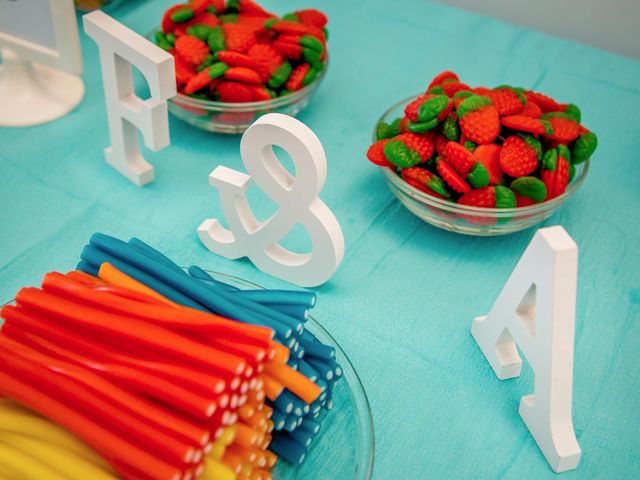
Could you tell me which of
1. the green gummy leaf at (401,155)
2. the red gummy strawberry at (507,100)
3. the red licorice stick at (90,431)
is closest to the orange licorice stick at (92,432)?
the red licorice stick at (90,431)

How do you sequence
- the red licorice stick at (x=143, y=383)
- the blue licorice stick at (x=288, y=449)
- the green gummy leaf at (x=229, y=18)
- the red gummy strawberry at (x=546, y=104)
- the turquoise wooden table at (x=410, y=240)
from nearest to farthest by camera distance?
the red licorice stick at (x=143, y=383), the blue licorice stick at (x=288, y=449), the turquoise wooden table at (x=410, y=240), the red gummy strawberry at (x=546, y=104), the green gummy leaf at (x=229, y=18)

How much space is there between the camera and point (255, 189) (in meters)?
0.98

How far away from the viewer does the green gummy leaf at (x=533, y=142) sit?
2.79 ft

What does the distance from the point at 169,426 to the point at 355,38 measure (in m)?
0.88

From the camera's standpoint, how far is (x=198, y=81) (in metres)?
0.96

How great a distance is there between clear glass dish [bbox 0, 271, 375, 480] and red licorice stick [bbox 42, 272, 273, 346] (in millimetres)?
137

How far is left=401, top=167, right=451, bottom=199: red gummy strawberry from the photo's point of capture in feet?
2.79

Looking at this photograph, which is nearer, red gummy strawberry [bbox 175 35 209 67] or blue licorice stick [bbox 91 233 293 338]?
blue licorice stick [bbox 91 233 293 338]

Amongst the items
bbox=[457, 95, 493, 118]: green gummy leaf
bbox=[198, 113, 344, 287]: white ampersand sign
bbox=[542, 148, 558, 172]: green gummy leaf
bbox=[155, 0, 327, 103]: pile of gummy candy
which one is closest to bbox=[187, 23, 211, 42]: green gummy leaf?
bbox=[155, 0, 327, 103]: pile of gummy candy

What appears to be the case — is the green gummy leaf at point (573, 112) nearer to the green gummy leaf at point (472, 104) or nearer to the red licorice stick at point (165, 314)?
the green gummy leaf at point (472, 104)

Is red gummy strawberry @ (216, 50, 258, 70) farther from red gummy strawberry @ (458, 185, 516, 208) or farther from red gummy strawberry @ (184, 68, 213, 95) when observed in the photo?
red gummy strawberry @ (458, 185, 516, 208)

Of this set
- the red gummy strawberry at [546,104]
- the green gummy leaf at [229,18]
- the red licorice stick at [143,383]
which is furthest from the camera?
the green gummy leaf at [229,18]

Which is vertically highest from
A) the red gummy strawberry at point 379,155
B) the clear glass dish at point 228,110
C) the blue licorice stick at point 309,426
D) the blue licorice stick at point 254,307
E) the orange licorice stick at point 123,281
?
the orange licorice stick at point 123,281

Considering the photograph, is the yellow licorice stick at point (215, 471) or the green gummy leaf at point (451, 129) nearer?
the yellow licorice stick at point (215, 471)
